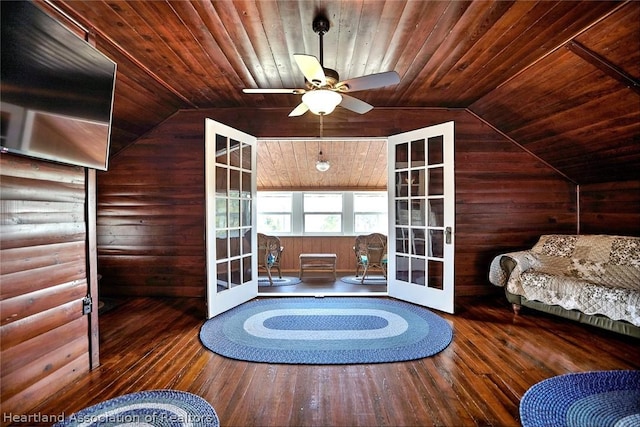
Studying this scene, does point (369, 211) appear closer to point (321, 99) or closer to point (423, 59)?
point (423, 59)

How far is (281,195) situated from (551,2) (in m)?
5.66

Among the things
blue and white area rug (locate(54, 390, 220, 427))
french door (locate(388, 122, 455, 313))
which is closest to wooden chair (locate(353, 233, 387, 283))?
french door (locate(388, 122, 455, 313))

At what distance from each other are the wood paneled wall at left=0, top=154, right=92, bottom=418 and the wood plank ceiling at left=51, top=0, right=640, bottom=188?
1152 mm

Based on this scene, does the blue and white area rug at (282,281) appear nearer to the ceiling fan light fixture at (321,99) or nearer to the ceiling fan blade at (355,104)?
the ceiling fan blade at (355,104)

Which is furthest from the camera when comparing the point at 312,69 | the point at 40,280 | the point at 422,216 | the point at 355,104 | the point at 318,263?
the point at 318,263

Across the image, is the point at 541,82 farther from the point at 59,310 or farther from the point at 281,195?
the point at 281,195

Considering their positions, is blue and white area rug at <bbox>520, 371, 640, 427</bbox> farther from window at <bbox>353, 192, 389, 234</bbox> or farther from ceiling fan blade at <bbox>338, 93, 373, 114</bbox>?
window at <bbox>353, 192, 389, 234</bbox>

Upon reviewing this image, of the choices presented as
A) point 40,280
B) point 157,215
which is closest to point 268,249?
point 157,215

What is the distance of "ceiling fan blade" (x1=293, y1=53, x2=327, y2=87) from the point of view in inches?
75.9

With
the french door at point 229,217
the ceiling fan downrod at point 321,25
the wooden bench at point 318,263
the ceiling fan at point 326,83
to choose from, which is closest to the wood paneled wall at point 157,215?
the french door at point 229,217

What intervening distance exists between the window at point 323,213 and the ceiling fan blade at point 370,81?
15.3ft

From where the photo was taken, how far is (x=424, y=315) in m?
3.39

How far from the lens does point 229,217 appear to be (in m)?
3.66

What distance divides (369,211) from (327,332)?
439 cm
